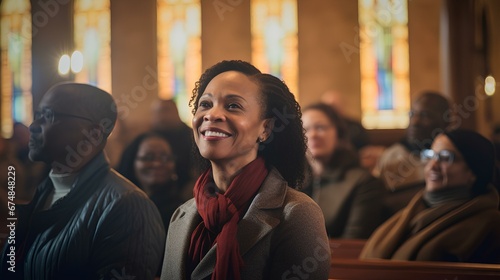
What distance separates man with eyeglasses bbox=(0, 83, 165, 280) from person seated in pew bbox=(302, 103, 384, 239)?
1206mm

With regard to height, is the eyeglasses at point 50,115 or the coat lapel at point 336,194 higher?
the eyeglasses at point 50,115

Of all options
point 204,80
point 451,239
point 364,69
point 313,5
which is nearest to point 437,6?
point 364,69

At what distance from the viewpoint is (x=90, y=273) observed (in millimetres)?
2398

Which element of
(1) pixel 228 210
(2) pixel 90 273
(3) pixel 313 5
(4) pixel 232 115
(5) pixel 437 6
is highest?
(5) pixel 437 6

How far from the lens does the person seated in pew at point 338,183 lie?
11.4 feet

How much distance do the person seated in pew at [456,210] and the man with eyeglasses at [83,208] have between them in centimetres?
102

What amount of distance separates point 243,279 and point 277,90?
552mm

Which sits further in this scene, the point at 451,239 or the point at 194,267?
the point at 451,239

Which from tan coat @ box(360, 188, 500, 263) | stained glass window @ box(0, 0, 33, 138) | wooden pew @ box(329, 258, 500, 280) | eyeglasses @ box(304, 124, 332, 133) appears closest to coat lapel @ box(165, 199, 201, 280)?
wooden pew @ box(329, 258, 500, 280)

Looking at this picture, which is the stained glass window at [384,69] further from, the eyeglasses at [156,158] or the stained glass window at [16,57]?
the stained glass window at [16,57]

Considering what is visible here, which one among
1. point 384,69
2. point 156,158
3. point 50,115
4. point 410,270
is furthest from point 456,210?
point 384,69

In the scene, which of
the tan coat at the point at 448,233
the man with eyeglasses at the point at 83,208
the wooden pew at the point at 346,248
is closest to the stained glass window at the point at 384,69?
the wooden pew at the point at 346,248

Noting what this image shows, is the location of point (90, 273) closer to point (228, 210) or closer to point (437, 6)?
point (228, 210)

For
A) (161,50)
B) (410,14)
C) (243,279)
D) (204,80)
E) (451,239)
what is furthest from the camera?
(410,14)
